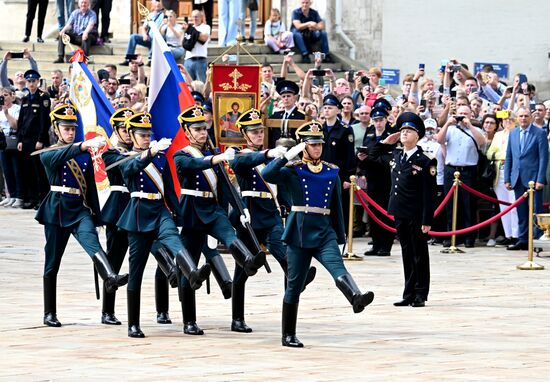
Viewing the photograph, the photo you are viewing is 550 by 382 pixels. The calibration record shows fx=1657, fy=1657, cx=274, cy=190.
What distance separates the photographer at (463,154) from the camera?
21.0m

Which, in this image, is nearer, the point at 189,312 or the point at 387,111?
the point at 189,312

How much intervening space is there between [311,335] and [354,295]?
1033mm

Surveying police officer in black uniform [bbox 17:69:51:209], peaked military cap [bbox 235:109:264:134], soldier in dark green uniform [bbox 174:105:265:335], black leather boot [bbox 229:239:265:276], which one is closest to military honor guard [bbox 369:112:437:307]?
peaked military cap [bbox 235:109:264:134]

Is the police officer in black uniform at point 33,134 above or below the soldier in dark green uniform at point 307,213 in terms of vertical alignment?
below

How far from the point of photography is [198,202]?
1396cm

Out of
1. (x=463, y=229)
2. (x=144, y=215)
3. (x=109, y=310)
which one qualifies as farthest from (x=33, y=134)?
(x=144, y=215)

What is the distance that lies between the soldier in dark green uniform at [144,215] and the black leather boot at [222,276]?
470 mm

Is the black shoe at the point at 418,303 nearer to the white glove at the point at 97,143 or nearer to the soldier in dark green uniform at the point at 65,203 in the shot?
the soldier in dark green uniform at the point at 65,203

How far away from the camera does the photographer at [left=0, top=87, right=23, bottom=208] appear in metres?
25.8

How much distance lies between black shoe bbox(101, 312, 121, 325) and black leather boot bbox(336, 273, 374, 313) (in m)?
2.32

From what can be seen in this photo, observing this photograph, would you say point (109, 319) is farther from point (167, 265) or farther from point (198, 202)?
point (198, 202)

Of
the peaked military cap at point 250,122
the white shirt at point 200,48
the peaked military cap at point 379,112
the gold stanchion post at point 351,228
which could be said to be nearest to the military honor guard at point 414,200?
the peaked military cap at point 250,122

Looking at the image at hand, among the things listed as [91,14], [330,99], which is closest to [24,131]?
[91,14]

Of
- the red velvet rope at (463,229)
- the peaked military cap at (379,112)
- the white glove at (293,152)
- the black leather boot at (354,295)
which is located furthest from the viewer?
the peaked military cap at (379,112)
